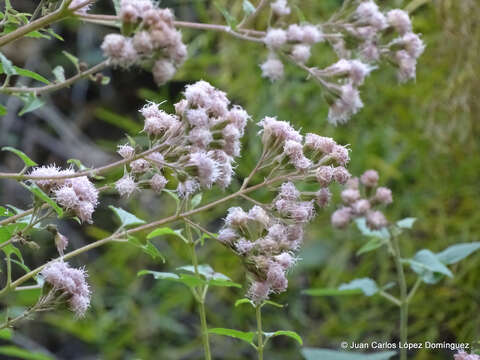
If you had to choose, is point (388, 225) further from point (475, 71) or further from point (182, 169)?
point (475, 71)

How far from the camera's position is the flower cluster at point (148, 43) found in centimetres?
60

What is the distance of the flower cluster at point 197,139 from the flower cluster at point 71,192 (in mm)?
35

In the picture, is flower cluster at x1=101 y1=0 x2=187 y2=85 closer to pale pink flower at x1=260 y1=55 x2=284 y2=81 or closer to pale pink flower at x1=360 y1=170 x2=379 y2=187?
pale pink flower at x1=260 y1=55 x2=284 y2=81

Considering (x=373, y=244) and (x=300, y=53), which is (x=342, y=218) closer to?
(x=373, y=244)

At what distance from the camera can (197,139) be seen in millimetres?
661

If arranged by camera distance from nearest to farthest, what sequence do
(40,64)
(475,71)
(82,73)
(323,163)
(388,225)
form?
1. (82,73)
2. (323,163)
3. (388,225)
4. (475,71)
5. (40,64)

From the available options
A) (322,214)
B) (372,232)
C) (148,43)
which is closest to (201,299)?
(148,43)

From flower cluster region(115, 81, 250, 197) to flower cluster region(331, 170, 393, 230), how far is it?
1.55 feet

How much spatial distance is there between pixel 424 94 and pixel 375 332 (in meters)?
0.74

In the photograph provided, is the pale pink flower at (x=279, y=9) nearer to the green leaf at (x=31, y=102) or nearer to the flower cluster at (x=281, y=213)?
the flower cluster at (x=281, y=213)

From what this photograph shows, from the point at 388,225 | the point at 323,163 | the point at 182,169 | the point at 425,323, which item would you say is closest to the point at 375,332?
the point at 425,323

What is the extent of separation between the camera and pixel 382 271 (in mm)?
2023

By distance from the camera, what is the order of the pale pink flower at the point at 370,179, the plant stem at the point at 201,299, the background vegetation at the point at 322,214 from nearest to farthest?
the plant stem at the point at 201,299
the pale pink flower at the point at 370,179
the background vegetation at the point at 322,214

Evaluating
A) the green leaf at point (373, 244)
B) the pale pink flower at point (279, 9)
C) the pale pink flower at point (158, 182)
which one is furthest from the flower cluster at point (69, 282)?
the green leaf at point (373, 244)
